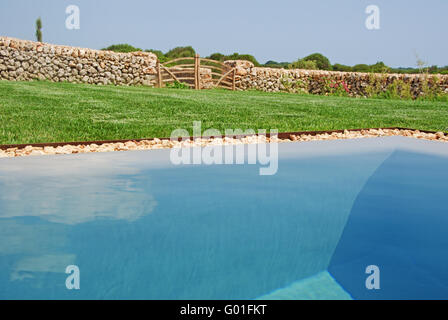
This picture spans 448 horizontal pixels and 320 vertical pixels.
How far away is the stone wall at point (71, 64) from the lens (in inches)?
703

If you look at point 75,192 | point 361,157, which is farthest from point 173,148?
point 361,157

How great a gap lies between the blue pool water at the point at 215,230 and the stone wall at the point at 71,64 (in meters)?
14.4

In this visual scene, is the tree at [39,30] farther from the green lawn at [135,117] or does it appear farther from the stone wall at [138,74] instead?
the green lawn at [135,117]

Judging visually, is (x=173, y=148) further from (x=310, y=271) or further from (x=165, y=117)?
(x=310, y=271)

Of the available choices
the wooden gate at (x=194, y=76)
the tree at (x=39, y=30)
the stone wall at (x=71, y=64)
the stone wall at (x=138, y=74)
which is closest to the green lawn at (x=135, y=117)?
the stone wall at (x=71, y=64)

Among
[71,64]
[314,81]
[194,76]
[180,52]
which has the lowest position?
[314,81]

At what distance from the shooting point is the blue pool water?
110 inches

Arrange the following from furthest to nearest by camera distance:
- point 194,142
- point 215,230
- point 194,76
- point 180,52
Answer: point 180,52 < point 194,76 < point 194,142 < point 215,230

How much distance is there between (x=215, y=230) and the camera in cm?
359

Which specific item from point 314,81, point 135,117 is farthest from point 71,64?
point 314,81

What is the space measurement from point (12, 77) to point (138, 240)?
1713cm

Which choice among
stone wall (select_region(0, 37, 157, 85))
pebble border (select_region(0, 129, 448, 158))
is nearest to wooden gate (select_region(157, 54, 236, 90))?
stone wall (select_region(0, 37, 157, 85))

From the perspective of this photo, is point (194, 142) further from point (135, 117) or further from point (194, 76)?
point (194, 76)

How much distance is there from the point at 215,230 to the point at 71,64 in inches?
687
